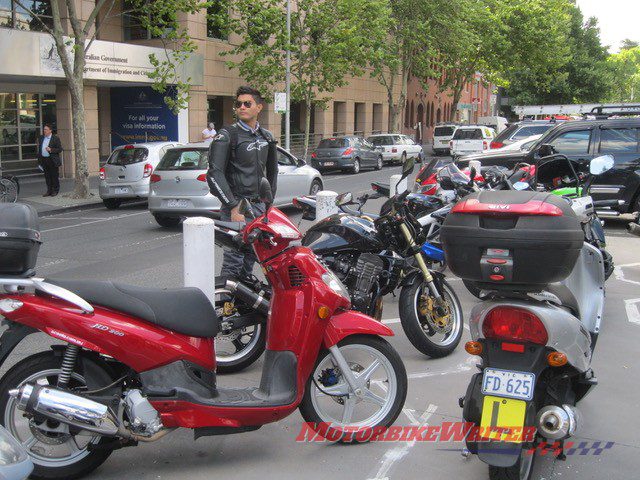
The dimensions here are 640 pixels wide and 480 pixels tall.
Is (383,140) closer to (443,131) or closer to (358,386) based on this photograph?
(443,131)

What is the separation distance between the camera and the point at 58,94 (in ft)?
74.5

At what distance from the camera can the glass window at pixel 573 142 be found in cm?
1276

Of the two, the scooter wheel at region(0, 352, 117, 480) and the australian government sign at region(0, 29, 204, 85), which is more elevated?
the australian government sign at region(0, 29, 204, 85)

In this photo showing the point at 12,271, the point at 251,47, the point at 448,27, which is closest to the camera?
the point at 12,271

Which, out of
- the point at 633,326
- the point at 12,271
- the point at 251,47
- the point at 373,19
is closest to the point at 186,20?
the point at 251,47

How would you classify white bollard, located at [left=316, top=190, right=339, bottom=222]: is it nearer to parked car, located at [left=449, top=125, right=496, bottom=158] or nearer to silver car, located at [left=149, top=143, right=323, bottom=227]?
silver car, located at [left=149, top=143, right=323, bottom=227]

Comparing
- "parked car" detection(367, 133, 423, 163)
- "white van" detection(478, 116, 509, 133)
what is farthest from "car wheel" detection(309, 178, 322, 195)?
"white van" detection(478, 116, 509, 133)

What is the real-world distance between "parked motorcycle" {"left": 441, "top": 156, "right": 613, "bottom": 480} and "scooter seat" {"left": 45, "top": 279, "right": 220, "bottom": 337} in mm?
1294

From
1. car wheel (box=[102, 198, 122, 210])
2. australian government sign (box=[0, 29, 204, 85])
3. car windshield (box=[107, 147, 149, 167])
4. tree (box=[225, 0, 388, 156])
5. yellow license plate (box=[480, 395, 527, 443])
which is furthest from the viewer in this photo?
tree (box=[225, 0, 388, 156])

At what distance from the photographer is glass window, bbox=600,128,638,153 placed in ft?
41.5

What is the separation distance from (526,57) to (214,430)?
50.5 m

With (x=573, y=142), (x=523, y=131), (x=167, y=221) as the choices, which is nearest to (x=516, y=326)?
(x=573, y=142)

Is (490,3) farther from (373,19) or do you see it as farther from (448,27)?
(373,19)

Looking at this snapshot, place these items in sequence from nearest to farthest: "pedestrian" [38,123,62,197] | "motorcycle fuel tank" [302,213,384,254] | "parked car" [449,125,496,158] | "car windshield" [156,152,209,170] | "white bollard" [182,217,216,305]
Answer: "white bollard" [182,217,216,305]
"motorcycle fuel tank" [302,213,384,254]
"car windshield" [156,152,209,170]
"pedestrian" [38,123,62,197]
"parked car" [449,125,496,158]
